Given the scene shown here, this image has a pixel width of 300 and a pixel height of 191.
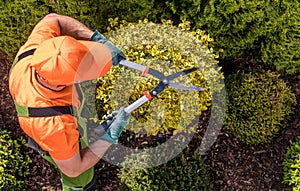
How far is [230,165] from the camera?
4711 mm

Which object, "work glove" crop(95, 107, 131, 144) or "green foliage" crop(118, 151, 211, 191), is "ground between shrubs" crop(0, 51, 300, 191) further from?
"work glove" crop(95, 107, 131, 144)

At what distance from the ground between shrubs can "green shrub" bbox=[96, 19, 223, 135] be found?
2.13ft

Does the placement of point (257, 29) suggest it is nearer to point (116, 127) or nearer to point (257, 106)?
point (257, 106)

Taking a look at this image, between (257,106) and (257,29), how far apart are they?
30.6 inches

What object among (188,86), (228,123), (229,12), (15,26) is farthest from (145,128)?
(15,26)

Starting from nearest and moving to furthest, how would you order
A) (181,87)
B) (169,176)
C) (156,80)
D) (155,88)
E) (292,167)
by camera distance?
1. (155,88)
2. (181,87)
3. (156,80)
4. (169,176)
5. (292,167)

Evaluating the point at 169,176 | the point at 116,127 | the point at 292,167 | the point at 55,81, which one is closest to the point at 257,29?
the point at 292,167

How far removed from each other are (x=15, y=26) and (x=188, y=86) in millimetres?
2016

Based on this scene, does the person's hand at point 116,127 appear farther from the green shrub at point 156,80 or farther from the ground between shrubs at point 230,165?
the ground between shrubs at point 230,165

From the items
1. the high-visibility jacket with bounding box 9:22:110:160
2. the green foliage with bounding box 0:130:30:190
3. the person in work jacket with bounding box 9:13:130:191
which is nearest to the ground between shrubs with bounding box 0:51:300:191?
the green foliage with bounding box 0:130:30:190

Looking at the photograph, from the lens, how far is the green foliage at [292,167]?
14.3 feet

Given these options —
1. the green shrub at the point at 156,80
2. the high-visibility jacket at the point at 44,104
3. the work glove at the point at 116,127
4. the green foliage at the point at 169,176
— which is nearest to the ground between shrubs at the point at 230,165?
the green foliage at the point at 169,176

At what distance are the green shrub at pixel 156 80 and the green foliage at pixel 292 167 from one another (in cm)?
112

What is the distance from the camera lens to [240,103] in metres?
4.53
